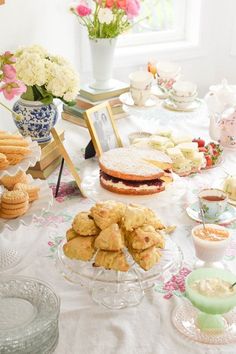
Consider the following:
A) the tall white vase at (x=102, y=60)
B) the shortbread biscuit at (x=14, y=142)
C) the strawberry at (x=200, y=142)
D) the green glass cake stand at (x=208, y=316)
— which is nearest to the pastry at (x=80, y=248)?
the green glass cake stand at (x=208, y=316)

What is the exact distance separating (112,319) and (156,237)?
0.69 feet

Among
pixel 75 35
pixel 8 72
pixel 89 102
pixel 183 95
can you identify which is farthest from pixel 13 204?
pixel 75 35

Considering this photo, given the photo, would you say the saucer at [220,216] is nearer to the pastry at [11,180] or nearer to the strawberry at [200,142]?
the strawberry at [200,142]

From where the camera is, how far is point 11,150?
157cm

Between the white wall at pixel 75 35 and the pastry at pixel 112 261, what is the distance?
1.24m

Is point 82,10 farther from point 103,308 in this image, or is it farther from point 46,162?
point 103,308

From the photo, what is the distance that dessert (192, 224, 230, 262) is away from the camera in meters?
1.54

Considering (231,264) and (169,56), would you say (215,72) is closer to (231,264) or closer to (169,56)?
(169,56)

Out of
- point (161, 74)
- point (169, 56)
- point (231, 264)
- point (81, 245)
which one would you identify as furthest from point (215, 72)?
point (81, 245)

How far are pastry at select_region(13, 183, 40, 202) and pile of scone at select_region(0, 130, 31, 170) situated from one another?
0.07 m

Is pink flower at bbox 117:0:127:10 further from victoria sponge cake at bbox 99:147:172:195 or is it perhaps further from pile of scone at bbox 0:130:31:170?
pile of scone at bbox 0:130:31:170

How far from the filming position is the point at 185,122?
103 inches

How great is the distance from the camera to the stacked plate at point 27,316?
47.3 inches

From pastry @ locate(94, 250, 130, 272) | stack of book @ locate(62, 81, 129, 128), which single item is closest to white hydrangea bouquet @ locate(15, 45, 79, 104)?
stack of book @ locate(62, 81, 129, 128)
